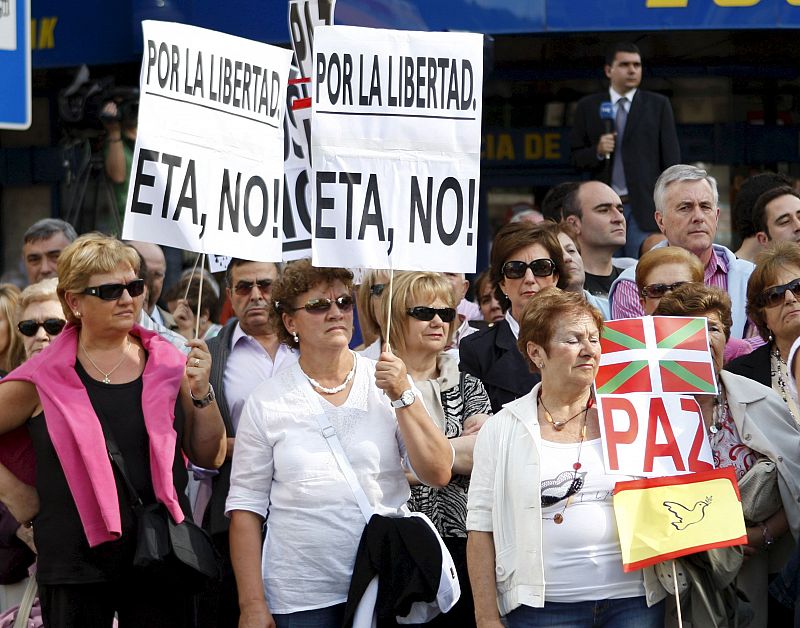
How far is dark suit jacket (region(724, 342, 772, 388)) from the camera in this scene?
18.2 ft

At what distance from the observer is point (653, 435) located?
4977 mm

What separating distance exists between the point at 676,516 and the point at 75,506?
209 cm

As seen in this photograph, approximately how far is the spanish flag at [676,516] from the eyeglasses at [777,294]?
0.94 m

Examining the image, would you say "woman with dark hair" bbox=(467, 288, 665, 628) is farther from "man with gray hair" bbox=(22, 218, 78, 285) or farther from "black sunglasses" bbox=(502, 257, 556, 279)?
"man with gray hair" bbox=(22, 218, 78, 285)

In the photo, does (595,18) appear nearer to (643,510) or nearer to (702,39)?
(702,39)

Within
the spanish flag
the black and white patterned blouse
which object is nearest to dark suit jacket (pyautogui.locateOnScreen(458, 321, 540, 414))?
the black and white patterned blouse

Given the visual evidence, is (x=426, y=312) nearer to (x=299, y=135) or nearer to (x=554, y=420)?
(x=554, y=420)

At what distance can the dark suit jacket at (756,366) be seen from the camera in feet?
18.2

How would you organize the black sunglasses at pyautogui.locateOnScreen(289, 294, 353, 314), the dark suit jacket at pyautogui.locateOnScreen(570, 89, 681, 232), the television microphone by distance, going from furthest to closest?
the television microphone → the dark suit jacket at pyautogui.locateOnScreen(570, 89, 681, 232) → the black sunglasses at pyautogui.locateOnScreen(289, 294, 353, 314)

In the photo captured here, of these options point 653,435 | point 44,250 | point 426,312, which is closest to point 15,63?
point 426,312

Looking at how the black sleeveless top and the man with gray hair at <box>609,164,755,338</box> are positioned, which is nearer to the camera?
the black sleeveless top

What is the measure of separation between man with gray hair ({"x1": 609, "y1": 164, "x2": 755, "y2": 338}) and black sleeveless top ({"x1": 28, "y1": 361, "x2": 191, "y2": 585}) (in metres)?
2.28

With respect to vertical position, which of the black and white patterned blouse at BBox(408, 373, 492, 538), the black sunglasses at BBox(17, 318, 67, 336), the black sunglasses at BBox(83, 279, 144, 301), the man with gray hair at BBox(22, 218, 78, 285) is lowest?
the black and white patterned blouse at BBox(408, 373, 492, 538)

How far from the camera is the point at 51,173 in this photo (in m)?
13.7
